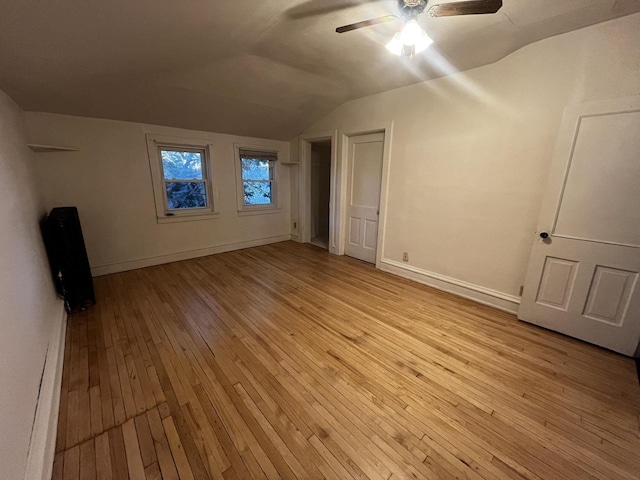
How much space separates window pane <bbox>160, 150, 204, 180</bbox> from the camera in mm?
3887

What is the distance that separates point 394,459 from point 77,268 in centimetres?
323

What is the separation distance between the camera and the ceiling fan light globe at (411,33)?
5.31 ft

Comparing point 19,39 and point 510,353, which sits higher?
point 19,39

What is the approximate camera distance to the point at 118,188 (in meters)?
3.46

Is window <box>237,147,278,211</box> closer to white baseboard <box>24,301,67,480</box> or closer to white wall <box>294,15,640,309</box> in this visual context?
white wall <box>294,15,640,309</box>

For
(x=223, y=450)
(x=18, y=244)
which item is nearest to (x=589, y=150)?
(x=223, y=450)

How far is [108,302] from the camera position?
8.99 feet

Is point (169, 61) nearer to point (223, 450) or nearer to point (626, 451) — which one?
point (223, 450)

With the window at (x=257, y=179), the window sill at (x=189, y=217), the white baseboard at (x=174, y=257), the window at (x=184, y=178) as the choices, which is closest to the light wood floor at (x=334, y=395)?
the white baseboard at (x=174, y=257)

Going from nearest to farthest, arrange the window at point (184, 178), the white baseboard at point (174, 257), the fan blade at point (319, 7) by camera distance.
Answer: the fan blade at point (319, 7) < the white baseboard at point (174, 257) < the window at point (184, 178)

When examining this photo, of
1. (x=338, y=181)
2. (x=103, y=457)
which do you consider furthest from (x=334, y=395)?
(x=338, y=181)

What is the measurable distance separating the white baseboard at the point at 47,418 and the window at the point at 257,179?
3285 millimetres

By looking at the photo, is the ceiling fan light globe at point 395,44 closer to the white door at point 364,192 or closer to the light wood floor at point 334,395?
the white door at point 364,192

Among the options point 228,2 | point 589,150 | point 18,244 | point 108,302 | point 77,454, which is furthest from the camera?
point 108,302
